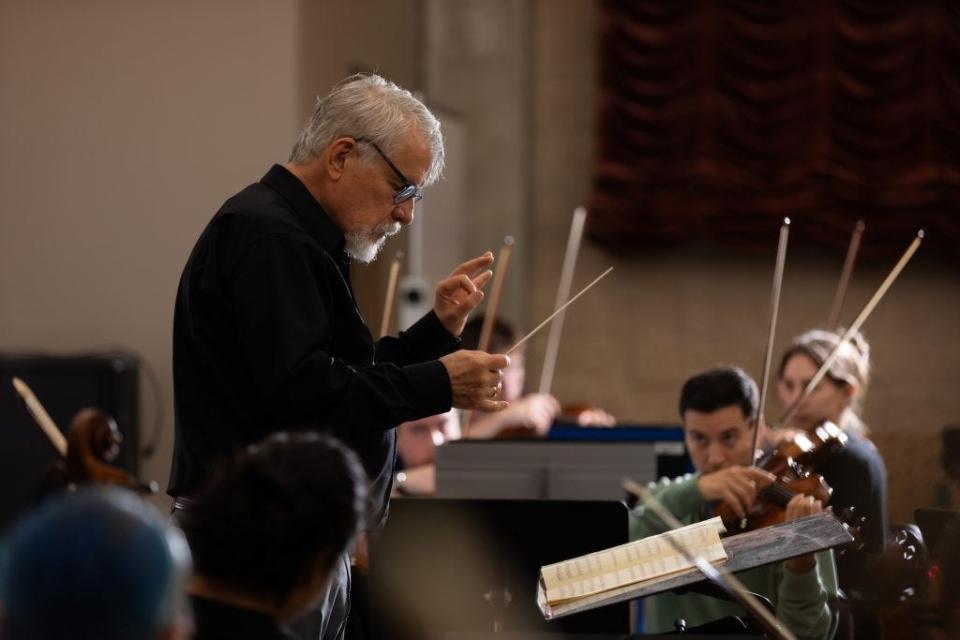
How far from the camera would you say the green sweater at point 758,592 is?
2342 mm

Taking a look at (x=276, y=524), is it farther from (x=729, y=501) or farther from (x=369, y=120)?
(x=729, y=501)

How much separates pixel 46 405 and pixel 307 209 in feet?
9.60

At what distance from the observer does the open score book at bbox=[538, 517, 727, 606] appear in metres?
1.78

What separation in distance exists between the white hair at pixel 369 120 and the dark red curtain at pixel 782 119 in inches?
151

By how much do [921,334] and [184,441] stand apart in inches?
179

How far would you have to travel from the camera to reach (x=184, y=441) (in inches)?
77.7

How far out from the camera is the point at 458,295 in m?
2.21

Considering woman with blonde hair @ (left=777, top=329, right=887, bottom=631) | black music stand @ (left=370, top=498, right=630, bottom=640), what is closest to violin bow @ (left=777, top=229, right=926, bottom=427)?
woman with blonde hair @ (left=777, top=329, right=887, bottom=631)

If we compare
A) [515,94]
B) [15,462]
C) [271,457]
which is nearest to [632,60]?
[515,94]

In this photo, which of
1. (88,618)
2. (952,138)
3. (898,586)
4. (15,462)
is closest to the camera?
(88,618)

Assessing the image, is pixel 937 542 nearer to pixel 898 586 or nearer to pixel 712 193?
pixel 898 586

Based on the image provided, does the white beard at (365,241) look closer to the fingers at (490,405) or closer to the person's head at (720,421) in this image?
the fingers at (490,405)

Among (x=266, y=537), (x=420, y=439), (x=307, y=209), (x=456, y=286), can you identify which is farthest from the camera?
(x=420, y=439)

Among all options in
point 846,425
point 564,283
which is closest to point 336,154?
point 846,425
